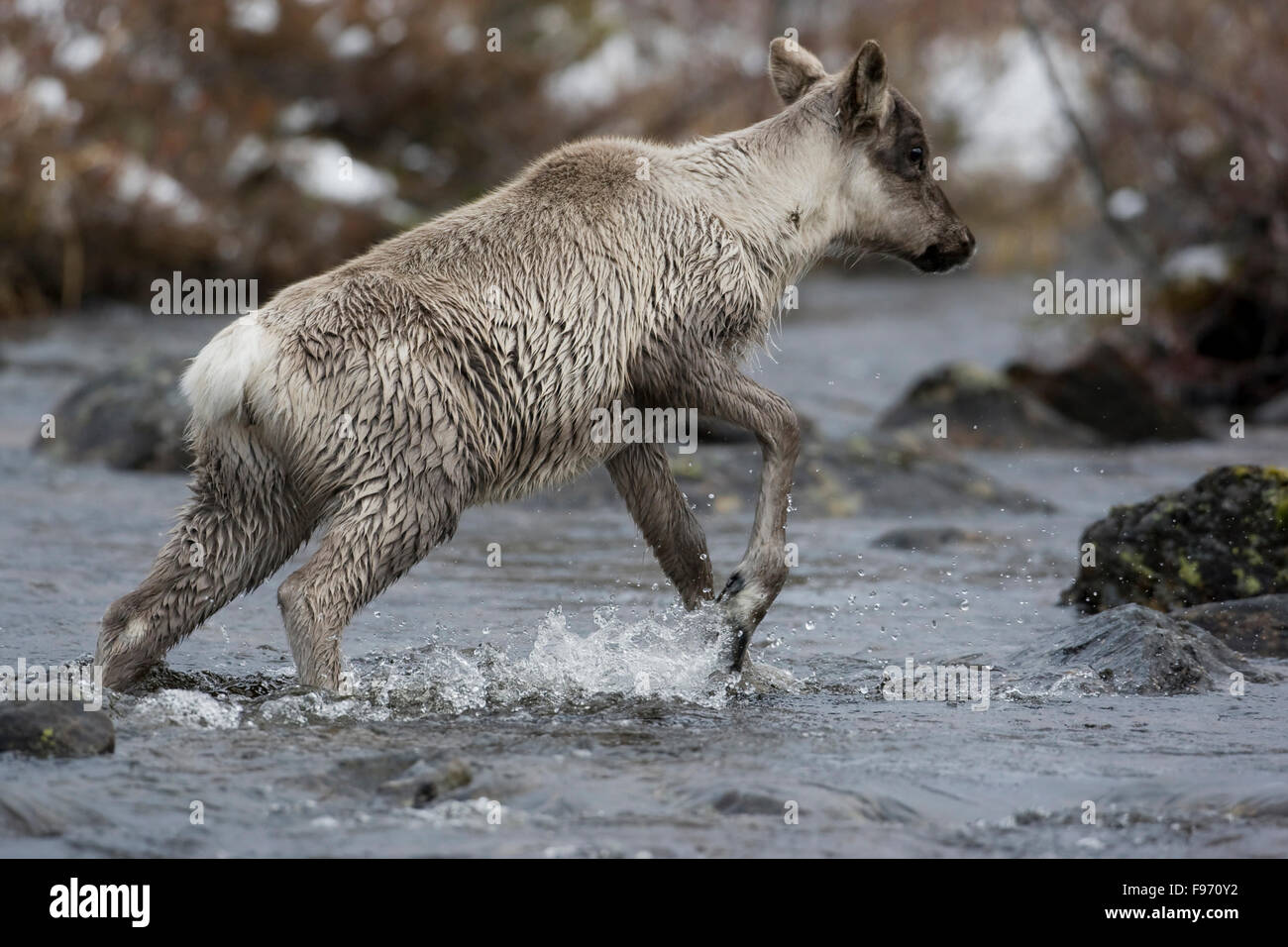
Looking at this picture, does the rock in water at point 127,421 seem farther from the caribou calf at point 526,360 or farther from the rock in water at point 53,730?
the rock in water at point 53,730

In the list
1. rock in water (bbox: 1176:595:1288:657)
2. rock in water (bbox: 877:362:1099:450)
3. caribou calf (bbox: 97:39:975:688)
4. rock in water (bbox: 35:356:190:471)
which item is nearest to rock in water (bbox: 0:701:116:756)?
caribou calf (bbox: 97:39:975:688)

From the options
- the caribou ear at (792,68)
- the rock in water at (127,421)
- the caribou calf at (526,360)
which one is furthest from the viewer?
the rock in water at (127,421)

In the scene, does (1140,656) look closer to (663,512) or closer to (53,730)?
(663,512)

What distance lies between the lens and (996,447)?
1331cm

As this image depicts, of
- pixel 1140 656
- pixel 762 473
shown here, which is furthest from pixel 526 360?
pixel 1140 656

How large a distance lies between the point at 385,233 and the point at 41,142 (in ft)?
15.8

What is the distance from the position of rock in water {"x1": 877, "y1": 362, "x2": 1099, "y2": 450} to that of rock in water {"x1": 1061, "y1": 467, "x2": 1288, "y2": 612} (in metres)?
5.22

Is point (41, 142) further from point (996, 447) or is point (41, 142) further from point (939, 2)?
point (939, 2)

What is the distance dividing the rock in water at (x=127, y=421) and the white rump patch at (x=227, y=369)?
5.91 m

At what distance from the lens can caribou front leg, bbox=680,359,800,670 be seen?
6.46 m

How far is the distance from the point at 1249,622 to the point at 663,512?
2609 mm

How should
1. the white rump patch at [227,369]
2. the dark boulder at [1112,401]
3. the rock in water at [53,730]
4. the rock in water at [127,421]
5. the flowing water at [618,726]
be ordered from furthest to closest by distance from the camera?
the dark boulder at [1112,401] < the rock in water at [127,421] < the white rump patch at [227,369] < the rock in water at [53,730] < the flowing water at [618,726]

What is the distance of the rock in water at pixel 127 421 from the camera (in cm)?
1178

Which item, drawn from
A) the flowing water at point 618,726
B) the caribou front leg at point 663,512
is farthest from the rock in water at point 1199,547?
the caribou front leg at point 663,512
